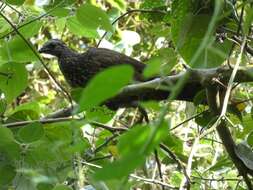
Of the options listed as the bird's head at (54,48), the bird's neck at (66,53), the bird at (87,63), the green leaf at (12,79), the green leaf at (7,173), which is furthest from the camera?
the bird's head at (54,48)

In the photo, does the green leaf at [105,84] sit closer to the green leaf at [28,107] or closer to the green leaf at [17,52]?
the green leaf at [17,52]

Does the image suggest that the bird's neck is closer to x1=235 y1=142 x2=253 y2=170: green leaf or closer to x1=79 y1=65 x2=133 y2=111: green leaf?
x1=235 y1=142 x2=253 y2=170: green leaf

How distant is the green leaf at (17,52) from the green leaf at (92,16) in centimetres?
33

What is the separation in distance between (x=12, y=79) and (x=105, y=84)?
0.92 m

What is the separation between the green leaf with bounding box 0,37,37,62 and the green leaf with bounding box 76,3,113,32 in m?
0.33

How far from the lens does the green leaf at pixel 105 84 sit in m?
0.45

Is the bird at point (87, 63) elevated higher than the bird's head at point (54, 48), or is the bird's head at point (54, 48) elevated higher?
the bird's head at point (54, 48)

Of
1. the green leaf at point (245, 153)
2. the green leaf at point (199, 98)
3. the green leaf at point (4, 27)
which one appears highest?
the green leaf at point (4, 27)

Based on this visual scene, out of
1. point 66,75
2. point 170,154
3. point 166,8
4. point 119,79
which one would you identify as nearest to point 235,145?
point 170,154

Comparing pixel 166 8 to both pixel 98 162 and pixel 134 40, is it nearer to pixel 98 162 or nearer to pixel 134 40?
pixel 98 162

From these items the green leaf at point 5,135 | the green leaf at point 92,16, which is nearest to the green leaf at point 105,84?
the green leaf at point 92,16

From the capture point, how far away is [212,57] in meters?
1.16

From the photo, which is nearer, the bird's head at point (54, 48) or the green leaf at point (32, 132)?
the green leaf at point (32, 132)

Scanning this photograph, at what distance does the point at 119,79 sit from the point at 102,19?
1.83 feet
